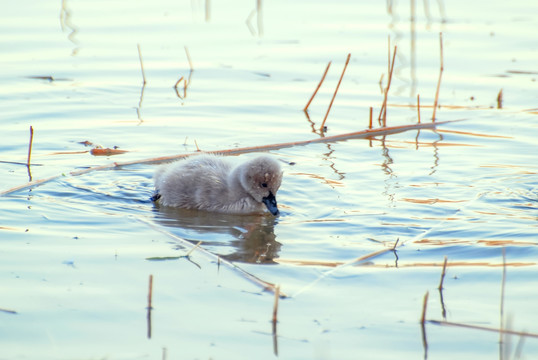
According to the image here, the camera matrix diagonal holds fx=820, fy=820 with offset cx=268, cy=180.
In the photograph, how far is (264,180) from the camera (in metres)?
6.11

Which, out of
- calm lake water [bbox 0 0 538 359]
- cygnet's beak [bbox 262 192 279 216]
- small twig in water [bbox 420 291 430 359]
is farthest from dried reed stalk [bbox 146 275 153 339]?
cygnet's beak [bbox 262 192 279 216]

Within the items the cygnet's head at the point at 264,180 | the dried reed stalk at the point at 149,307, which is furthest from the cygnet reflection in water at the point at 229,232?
the dried reed stalk at the point at 149,307

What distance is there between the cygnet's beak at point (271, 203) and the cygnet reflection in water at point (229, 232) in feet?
0.27

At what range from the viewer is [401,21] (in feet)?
44.4

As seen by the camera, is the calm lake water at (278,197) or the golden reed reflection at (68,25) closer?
the calm lake water at (278,197)

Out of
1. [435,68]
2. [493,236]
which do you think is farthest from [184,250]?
[435,68]

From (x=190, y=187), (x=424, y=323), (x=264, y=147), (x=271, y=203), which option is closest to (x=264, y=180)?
(x=271, y=203)

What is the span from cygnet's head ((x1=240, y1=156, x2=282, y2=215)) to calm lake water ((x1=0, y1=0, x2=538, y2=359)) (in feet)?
0.52

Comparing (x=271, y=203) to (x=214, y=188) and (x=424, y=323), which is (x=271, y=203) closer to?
(x=214, y=188)

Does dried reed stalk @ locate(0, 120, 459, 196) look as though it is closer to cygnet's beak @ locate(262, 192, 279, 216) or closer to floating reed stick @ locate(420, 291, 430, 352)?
cygnet's beak @ locate(262, 192, 279, 216)

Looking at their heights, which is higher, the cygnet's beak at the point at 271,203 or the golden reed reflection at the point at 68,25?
the golden reed reflection at the point at 68,25

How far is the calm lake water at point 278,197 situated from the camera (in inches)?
160

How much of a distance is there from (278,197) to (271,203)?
0.50 metres

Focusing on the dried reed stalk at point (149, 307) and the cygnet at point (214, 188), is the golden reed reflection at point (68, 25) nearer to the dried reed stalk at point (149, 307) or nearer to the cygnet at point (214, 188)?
the cygnet at point (214, 188)
